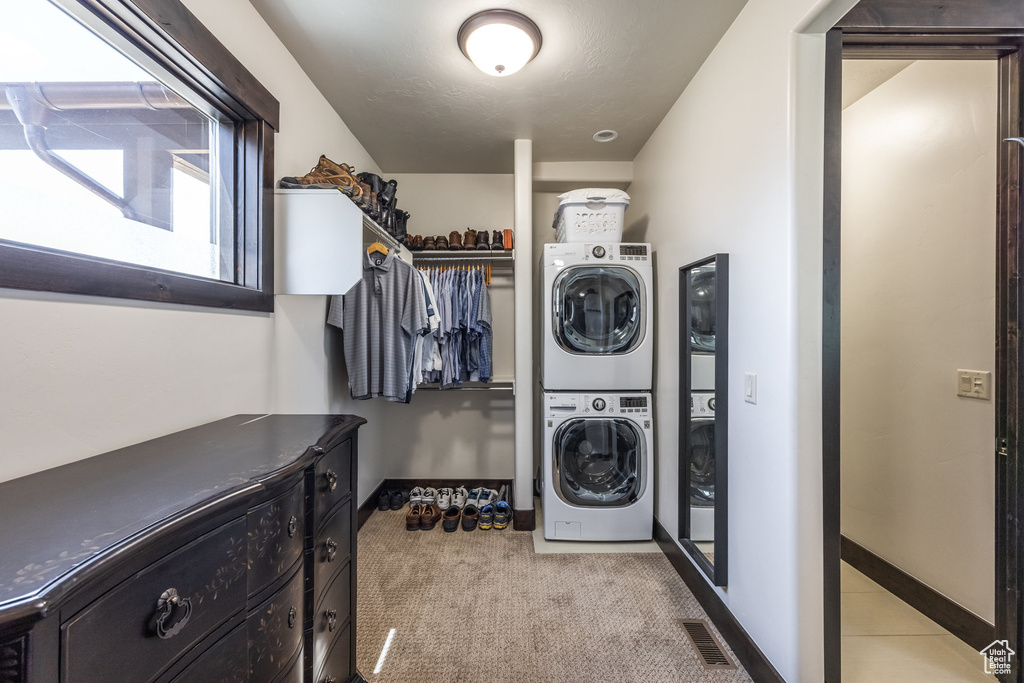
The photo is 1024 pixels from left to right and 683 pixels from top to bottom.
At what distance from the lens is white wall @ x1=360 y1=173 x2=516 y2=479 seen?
3.31 meters

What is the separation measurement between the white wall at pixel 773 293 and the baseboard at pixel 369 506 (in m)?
2.13

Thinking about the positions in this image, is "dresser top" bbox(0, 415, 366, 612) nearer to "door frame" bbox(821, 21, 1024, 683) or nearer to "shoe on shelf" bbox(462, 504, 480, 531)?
"door frame" bbox(821, 21, 1024, 683)

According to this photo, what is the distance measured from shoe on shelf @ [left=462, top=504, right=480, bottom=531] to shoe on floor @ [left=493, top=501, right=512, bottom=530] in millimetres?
137

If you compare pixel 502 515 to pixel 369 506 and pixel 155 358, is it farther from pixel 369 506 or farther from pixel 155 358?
pixel 155 358

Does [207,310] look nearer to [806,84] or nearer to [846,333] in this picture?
[806,84]

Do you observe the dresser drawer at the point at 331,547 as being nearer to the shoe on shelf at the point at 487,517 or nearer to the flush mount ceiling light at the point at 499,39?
the shoe on shelf at the point at 487,517

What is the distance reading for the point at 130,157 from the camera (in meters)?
1.16

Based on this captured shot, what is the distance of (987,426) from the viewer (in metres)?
1.58

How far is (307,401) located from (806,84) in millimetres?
2321

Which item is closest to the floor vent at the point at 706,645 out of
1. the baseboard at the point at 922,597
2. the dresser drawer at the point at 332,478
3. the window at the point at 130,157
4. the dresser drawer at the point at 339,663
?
the baseboard at the point at 922,597

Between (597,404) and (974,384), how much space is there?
5.20ft

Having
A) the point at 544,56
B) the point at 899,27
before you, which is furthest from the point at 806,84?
the point at 544,56

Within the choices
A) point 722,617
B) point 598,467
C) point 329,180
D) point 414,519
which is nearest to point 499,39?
point 329,180

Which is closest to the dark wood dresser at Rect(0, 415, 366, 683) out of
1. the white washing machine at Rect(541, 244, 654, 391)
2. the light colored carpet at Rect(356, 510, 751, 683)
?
the light colored carpet at Rect(356, 510, 751, 683)
